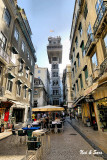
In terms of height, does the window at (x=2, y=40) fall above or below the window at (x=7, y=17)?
below

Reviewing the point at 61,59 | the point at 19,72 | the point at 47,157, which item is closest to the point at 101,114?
the point at 47,157

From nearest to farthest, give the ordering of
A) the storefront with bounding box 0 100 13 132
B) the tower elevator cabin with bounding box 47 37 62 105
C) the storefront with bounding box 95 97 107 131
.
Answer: the storefront with bounding box 95 97 107 131
the storefront with bounding box 0 100 13 132
the tower elevator cabin with bounding box 47 37 62 105

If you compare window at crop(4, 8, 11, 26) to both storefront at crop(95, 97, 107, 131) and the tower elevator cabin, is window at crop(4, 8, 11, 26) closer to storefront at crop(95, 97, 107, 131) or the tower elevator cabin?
storefront at crop(95, 97, 107, 131)

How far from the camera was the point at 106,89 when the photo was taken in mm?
8227

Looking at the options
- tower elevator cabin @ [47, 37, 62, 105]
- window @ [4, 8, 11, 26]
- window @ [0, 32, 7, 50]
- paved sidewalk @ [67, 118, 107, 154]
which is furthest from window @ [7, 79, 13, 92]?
tower elevator cabin @ [47, 37, 62, 105]

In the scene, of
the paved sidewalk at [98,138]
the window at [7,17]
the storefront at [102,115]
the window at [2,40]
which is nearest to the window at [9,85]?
the window at [2,40]

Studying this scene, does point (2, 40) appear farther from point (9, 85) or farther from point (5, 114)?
point (5, 114)

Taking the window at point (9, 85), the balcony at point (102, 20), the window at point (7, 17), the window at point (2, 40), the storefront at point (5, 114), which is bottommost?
the storefront at point (5, 114)

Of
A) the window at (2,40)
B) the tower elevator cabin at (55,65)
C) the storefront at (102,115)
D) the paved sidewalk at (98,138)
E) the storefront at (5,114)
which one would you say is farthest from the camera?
the tower elevator cabin at (55,65)

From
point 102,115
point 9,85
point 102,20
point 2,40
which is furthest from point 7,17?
point 102,115

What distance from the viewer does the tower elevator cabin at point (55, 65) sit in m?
67.5

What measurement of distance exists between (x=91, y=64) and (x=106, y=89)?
436cm

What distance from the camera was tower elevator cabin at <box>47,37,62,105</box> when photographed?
221ft

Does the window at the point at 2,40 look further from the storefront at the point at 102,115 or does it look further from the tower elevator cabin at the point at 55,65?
the tower elevator cabin at the point at 55,65
